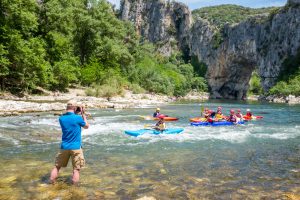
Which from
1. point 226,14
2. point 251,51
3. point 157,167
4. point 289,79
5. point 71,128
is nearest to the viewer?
point 71,128

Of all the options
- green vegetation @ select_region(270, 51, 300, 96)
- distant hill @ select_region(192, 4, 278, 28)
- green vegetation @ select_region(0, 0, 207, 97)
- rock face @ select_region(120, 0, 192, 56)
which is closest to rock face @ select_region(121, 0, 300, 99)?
rock face @ select_region(120, 0, 192, 56)

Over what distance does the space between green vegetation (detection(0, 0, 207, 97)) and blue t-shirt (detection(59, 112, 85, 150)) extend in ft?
78.3

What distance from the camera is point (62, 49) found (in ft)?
136

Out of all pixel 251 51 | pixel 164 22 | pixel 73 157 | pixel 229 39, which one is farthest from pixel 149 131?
pixel 164 22

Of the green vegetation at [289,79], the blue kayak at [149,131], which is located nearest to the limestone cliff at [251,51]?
the green vegetation at [289,79]

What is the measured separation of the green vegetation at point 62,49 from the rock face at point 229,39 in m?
42.5

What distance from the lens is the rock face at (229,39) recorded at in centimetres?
9469

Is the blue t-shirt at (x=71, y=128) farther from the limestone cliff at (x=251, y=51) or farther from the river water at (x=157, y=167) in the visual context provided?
the limestone cliff at (x=251, y=51)

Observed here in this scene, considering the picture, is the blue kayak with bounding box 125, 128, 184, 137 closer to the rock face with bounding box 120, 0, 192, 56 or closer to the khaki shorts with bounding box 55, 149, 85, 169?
the khaki shorts with bounding box 55, 149, 85, 169

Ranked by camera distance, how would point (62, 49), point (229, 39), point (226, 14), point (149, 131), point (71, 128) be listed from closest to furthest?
point (71, 128)
point (149, 131)
point (62, 49)
point (229, 39)
point (226, 14)

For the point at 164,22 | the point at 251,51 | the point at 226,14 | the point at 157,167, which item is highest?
the point at 226,14

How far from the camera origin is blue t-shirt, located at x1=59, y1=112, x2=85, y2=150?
271 inches

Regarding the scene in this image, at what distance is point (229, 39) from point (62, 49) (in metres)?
75.9

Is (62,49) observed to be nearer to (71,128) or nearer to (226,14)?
(71,128)
